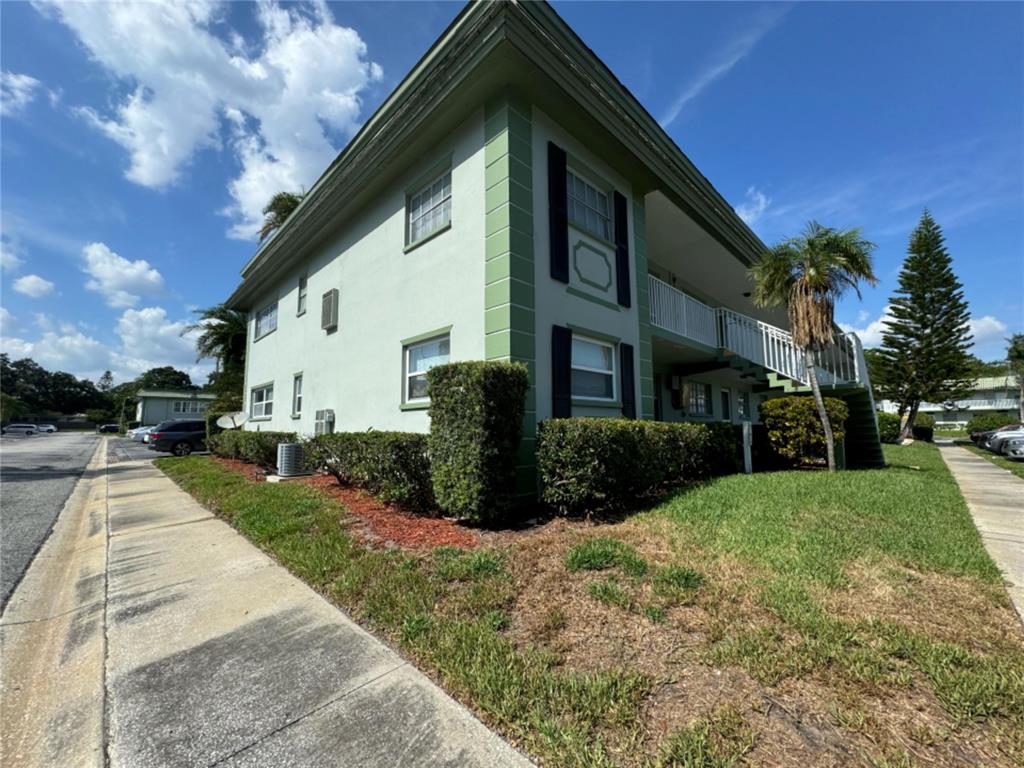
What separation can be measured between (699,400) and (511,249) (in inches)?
435

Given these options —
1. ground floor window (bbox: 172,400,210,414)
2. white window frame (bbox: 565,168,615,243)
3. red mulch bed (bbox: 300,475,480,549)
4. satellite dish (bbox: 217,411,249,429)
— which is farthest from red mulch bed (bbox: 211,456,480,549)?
ground floor window (bbox: 172,400,210,414)

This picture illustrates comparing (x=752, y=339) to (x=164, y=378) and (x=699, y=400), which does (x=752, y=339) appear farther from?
(x=164, y=378)

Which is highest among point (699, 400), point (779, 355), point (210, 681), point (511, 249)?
point (511, 249)

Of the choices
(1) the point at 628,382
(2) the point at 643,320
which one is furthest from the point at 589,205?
(1) the point at 628,382

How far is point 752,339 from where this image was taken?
11.9 m

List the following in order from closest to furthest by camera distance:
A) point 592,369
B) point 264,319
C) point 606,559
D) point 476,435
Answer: point 606,559 < point 476,435 < point 592,369 < point 264,319

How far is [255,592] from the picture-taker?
158 inches

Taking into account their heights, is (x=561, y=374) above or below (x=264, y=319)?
below

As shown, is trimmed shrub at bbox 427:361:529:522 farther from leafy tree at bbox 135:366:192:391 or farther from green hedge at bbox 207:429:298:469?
leafy tree at bbox 135:366:192:391

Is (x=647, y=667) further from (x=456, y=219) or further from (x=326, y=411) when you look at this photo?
(x=326, y=411)

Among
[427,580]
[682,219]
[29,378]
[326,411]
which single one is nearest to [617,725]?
[427,580]

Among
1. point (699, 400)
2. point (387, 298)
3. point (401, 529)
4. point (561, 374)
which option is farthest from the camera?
point (699, 400)

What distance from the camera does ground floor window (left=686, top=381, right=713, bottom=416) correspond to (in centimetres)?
1465

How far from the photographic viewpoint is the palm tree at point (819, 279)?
9.37 metres
